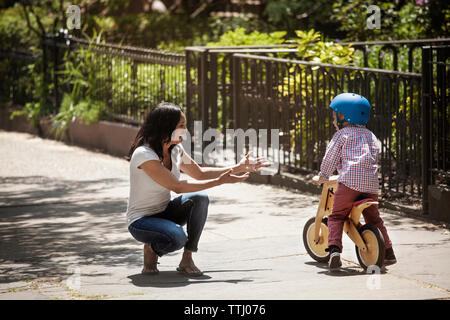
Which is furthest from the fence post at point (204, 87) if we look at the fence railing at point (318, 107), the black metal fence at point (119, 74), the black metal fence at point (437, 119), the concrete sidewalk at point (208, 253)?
the black metal fence at point (437, 119)

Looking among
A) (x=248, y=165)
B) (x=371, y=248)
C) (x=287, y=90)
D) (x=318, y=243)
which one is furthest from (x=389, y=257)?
(x=287, y=90)

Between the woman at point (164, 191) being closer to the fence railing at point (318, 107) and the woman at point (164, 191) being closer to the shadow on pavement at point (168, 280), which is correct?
the shadow on pavement at point (168, 280)

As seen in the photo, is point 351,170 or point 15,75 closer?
point 351,170

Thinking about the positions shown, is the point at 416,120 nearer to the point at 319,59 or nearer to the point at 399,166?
the point at 399,166

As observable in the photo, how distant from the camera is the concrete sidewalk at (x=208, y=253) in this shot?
5.62 metres

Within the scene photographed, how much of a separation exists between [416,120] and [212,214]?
85.1 inches

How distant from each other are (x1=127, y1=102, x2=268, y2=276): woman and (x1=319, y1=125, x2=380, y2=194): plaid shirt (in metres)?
0.51

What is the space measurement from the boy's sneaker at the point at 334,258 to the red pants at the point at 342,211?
0.03 m

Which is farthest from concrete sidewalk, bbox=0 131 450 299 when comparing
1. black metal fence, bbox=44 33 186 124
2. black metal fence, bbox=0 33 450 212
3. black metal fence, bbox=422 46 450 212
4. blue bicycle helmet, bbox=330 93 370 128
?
black metal fence, bbox=44 33 186 124

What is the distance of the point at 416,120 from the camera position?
8.30 metres

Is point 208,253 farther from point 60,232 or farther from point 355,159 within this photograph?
point 60,232

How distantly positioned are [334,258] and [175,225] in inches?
44.0

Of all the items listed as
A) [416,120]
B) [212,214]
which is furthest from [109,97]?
[416,120]

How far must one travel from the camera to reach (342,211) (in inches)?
242
